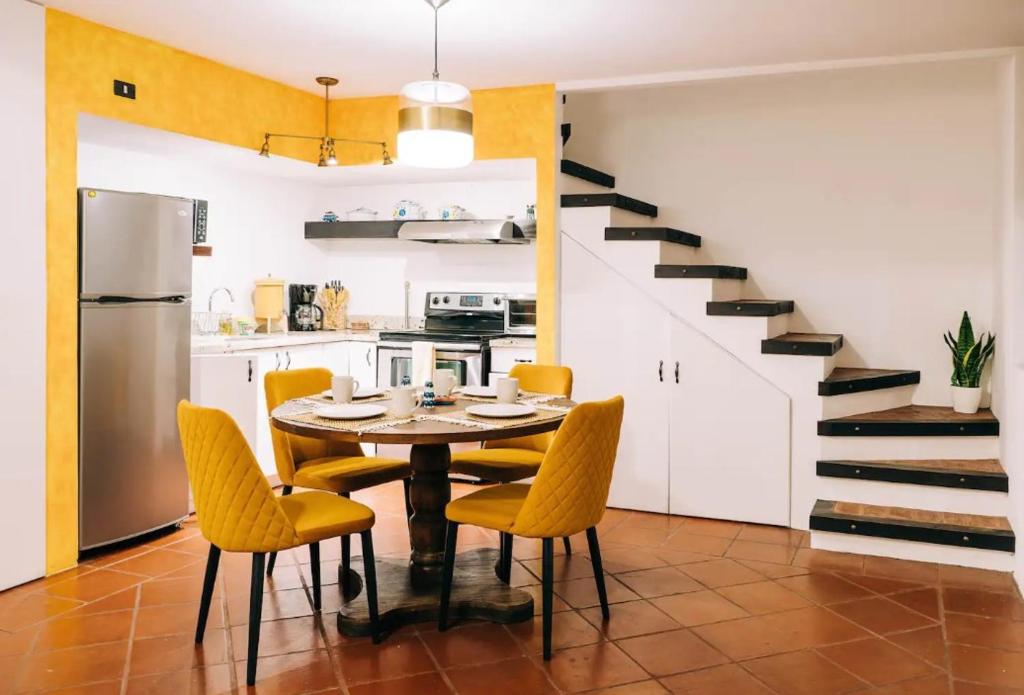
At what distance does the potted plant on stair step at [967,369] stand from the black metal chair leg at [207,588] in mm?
4065

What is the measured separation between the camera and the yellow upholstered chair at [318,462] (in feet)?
12.2

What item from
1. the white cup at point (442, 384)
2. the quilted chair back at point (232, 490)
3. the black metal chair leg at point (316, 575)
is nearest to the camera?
the quilted chair back at point (232, 490)

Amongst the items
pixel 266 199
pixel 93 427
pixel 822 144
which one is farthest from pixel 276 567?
pixel 822 144

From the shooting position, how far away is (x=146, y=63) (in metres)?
4.48

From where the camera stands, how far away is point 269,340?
18.0 ft

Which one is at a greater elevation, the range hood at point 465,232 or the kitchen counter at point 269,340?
the range hood at point 465,232

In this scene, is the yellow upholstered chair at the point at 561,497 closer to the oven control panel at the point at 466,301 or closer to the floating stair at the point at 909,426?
the floating stair at the point at 909,426

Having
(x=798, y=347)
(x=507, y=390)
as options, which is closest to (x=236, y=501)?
(x=507, y=390)

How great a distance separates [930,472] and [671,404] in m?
1.39

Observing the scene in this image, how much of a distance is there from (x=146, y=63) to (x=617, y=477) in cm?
345

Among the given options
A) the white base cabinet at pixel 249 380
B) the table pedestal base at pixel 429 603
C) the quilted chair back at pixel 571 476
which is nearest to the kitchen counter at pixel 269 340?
the white base cabinet at pixel 249 380

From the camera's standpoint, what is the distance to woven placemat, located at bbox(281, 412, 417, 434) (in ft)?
9.94

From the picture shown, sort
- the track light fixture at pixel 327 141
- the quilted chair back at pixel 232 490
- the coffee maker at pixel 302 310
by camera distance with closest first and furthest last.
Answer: the quilted chair back at pixel 232 490
the track light fixture at pixel 327 141
the coffee maker at pixel 302 310

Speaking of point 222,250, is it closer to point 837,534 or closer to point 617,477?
point 617,477
